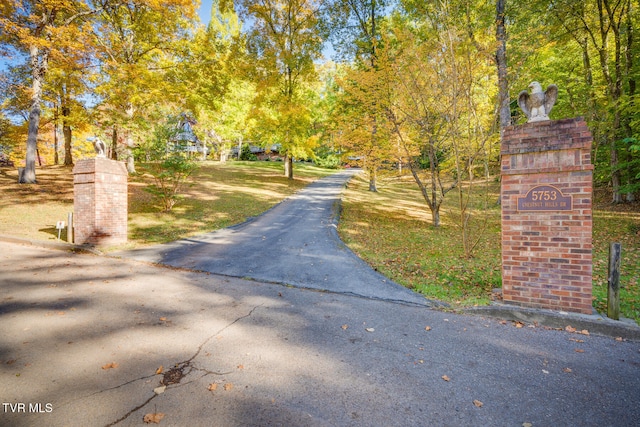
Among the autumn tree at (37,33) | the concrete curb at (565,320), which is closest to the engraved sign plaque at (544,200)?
the concrete curb at (565,320)

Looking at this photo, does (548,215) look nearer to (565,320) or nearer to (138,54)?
(565,320)

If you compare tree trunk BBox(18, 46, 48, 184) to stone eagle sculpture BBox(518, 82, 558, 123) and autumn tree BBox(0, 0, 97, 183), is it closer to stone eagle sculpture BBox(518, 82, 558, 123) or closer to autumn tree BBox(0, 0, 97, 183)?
autumn tree BBox(0, 0, 97, 183)

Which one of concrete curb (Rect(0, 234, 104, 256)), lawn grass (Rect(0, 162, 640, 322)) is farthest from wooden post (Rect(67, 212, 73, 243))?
lawn grass (Rect(0, 162, 640, 322))

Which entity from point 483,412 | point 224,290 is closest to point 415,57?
point 224,290

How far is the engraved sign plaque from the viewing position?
154 inches

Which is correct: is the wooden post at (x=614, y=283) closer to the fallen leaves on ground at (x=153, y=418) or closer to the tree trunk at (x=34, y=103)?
the fallen leaves on ground at (x=153, y=418)

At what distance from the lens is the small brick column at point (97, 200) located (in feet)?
25.2

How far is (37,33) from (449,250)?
20206 mm

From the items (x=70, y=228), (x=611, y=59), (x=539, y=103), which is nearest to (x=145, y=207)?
(x=70, y=228)

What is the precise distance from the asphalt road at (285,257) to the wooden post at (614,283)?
7.17 feet

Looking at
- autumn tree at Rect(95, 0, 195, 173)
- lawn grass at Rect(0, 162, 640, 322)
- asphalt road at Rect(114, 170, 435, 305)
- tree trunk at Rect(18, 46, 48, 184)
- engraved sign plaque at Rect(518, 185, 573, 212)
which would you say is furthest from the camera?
tree trunk at Rect(18, 46, 48, 184)

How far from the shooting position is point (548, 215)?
4.00m

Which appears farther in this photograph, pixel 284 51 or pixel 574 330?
pixel 284 51

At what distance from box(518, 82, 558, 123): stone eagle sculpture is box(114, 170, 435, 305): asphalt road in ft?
10.1
